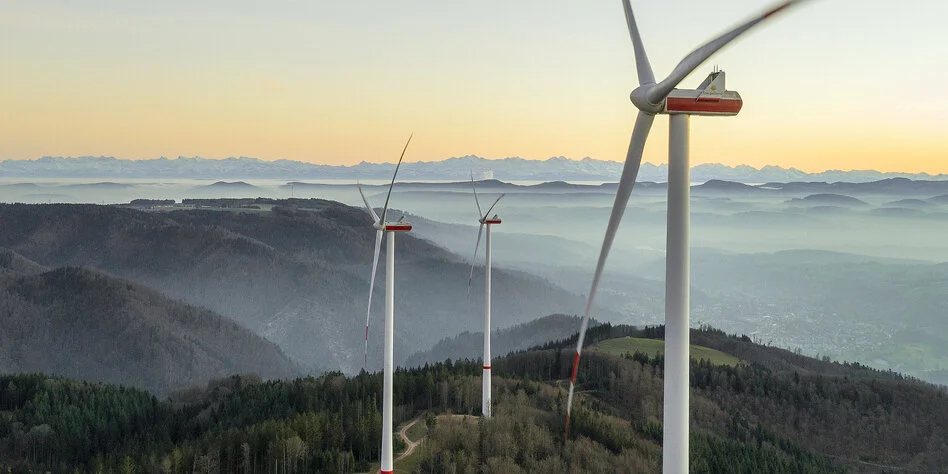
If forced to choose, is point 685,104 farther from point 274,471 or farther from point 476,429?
point 274,471

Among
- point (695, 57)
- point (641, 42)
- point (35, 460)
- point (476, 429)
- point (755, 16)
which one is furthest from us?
point (35, 460)

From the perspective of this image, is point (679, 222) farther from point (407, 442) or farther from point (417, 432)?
Answer: point (417, 432)

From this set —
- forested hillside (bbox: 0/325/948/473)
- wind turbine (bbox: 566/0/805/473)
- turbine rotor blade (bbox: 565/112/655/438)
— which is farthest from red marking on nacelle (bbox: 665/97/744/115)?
forested hillside (bbox: 0/325/948/473)

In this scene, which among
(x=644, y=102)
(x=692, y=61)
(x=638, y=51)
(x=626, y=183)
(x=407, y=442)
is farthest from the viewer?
(x=407, y=442)

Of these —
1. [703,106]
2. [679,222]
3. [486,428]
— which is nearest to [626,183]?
[679,222]

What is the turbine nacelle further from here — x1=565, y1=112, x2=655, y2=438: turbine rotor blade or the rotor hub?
x1=565, y1=112, x2=655, y2=438: turbine rotor blade

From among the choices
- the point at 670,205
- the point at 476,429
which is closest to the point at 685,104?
the point at 670,205
